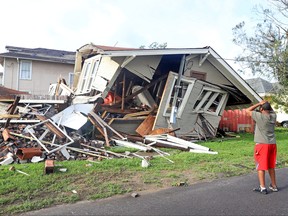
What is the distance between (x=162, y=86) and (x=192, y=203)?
973 cm

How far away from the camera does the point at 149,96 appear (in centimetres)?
1412

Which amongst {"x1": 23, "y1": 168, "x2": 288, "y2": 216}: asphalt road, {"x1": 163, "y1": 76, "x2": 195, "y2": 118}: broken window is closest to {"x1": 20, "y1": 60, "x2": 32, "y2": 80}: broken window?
{"x1": 163, "y1": 76, "x2": 195, "y2": 118}: broken window

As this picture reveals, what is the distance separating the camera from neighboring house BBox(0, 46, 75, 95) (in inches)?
1059

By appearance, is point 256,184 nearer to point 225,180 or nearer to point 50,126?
point 225,180

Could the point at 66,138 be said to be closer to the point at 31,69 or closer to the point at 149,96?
the point at 149,96

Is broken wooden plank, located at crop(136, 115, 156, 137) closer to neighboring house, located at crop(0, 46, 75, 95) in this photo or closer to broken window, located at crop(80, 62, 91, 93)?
broken window, located at crop(80, 62, 91, 93)

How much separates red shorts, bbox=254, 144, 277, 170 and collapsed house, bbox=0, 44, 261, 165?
4.63 metres

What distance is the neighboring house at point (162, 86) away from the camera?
12602mm

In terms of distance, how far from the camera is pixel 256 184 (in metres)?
6.15

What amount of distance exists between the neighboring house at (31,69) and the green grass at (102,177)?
20.3 m

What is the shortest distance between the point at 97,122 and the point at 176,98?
3831mm

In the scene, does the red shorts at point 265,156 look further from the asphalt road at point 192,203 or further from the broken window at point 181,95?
the broken window at point 181,95

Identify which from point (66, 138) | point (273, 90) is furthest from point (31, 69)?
point (273, 90)

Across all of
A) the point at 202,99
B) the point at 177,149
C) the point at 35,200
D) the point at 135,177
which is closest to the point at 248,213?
the point at 135,177
